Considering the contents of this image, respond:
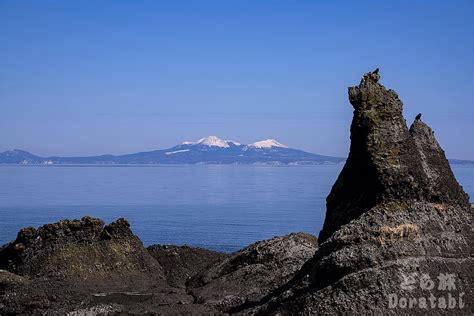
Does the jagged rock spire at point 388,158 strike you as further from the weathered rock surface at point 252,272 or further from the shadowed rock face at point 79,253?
the shadowed rock face at point 79,253

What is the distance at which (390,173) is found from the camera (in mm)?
14836

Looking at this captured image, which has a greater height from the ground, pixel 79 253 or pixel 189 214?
pixel 79 253

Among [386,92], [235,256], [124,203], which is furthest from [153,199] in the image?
[386,92]

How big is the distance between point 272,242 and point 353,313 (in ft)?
26.7

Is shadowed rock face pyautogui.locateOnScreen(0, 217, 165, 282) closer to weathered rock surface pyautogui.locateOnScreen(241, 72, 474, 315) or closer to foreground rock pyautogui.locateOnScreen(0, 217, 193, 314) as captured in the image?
foreground rock pyautogui.locateOnScreen(0, 217, 193, 314)

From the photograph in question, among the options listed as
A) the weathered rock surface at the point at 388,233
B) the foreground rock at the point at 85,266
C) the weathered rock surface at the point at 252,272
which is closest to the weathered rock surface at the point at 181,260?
the foreground rock at the point at 85,266

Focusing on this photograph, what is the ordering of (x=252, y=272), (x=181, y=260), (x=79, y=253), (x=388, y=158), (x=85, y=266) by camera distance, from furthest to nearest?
(x=181, y=260) → (x=79, y=253) → (x=85, y=266) → (x=252, y=272) → (x=388, y=158)

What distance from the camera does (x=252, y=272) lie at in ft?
63.1

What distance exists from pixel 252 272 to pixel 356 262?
20.2 feet

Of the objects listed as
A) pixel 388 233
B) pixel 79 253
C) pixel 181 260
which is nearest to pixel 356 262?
pixel 388 233

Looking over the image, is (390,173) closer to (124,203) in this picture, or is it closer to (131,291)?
(131,291)

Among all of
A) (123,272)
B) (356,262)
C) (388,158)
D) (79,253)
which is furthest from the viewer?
(123,272)

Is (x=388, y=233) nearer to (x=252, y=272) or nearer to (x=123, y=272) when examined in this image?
(x=252, y=272)

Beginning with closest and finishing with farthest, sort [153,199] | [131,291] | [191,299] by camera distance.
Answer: [191,299]
[131,291]
[153,199]
